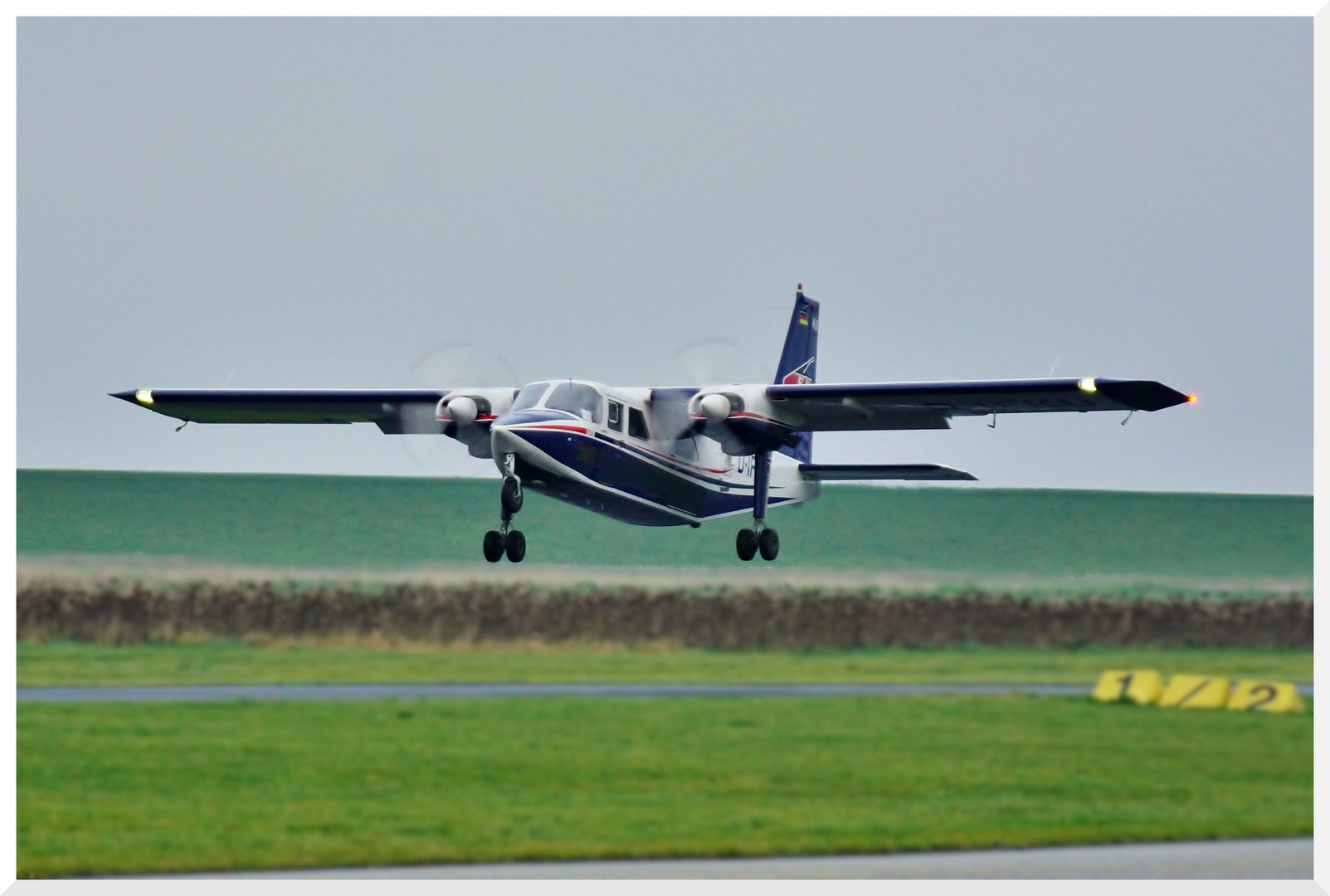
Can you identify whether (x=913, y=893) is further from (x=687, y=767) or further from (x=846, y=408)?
(x=846, y=408)

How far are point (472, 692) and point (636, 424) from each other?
6.20 m

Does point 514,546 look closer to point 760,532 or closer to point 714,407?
point 714,407

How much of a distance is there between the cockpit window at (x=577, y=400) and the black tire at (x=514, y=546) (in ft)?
5.73

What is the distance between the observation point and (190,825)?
2430cm

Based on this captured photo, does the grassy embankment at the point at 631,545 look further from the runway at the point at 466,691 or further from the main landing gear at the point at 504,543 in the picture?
the main landing gear at the point at 504,543

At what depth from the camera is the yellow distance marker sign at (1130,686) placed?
27.9 meters

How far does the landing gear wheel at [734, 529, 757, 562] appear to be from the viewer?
28.7m

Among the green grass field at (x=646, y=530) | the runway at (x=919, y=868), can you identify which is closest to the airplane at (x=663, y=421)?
the green grass field at (x=646, y=530)

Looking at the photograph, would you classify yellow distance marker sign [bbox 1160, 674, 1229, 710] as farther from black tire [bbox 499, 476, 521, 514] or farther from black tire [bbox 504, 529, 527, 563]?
black tire [bbox 499, 476, 521, 514]

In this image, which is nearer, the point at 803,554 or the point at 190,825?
the point at 190,825

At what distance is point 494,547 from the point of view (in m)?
25.7

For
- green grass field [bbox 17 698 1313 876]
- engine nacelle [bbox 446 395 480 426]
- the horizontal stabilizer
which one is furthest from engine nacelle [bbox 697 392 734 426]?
green grass field [bbox 17 698 1313 876]

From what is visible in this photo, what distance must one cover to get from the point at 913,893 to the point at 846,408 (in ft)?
25.0
